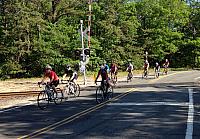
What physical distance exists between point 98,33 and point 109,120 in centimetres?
4301

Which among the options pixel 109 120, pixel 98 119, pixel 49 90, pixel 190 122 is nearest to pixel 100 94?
pixel 49 90

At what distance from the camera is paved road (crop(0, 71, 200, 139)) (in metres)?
11.0

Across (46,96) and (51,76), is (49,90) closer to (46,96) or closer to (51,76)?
(46,96)

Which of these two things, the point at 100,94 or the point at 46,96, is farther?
the point at 100,94

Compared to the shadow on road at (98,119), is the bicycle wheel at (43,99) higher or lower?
higher

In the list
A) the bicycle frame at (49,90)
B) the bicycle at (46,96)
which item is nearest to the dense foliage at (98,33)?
the bicycle at (46,96)

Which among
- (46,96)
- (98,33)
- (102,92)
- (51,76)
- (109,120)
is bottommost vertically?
(109,120)

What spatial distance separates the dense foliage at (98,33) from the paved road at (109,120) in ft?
94.5

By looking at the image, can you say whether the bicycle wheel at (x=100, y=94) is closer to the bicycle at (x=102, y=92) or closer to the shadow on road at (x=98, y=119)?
the bicycle at (x=102, y=92)

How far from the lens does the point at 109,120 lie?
1335cm

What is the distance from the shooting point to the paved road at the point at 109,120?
11.0 metres

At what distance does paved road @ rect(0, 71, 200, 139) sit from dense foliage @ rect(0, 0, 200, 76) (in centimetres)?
2881

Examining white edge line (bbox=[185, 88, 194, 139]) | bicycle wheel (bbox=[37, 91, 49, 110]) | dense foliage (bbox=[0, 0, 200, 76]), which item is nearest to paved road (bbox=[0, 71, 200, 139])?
white edge line (bbox=[185, 88, 194, 139])

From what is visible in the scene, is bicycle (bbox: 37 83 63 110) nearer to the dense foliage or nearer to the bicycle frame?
the bicycle frame
